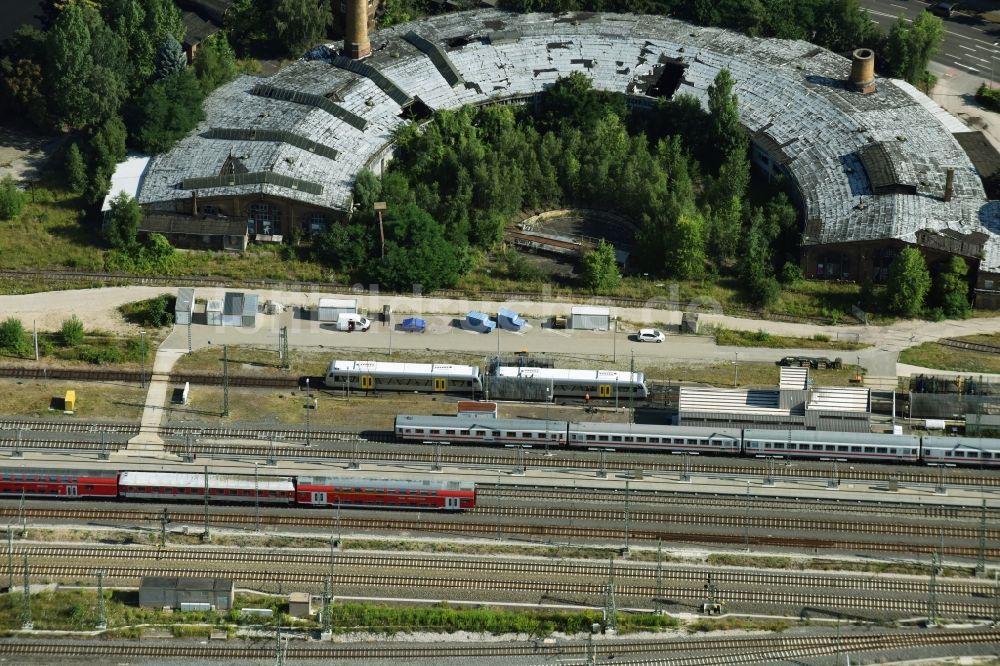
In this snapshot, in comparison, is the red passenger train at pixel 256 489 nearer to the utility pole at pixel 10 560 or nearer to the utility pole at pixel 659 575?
the utility pole at pixel 10 560

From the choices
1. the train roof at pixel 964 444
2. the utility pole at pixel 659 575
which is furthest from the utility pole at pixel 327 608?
the train roof at pixel 964 444

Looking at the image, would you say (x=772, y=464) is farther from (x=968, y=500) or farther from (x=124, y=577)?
(x=124, y=577)

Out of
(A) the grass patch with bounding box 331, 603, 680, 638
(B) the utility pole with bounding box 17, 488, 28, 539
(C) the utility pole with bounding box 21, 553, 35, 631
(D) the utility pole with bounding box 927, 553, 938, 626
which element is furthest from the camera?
(B) the utility pole with bounding box 17, 488, 28, 539

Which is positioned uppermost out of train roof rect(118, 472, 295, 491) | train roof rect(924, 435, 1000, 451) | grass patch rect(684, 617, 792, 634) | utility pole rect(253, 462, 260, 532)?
train roof rect(924, 435, 1000, 451)

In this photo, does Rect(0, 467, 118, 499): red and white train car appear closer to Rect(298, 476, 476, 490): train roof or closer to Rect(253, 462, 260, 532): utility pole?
Result: Rect(253, 462, 260, 532): utility pole

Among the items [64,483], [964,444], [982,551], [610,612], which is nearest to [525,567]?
[610,612]

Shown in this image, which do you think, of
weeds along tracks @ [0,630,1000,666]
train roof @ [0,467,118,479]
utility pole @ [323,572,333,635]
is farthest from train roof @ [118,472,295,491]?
weeds along tracks @ [0,630,1000,666]

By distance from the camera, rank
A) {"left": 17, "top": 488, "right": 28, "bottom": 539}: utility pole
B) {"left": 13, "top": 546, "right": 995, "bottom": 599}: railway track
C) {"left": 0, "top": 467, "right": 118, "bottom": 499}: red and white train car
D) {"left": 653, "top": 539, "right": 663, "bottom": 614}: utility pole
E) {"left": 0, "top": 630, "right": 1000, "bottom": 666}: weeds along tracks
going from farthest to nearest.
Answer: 1. {"left": 0, "top": 467, "right": 118, "bottom": 499}: red and white train car
2. {"left": 17, "top": 488, "right": 28, "bottom": 539}: utility pole
3. {"left": 13, "top": 546, "right": 995, "bottom": 599}: railway track
4. {"left": 653, "top": 539, "right": 663, "bottom": 614}: utility pole
5. {"left": 0, "top": 630, "right": 1000, "bottom": 666}: weeds along tracks
